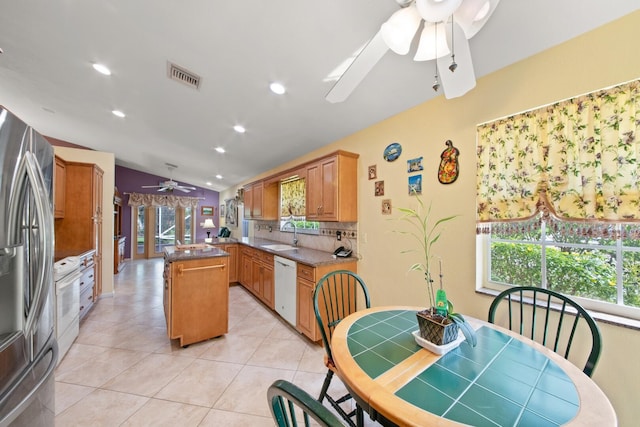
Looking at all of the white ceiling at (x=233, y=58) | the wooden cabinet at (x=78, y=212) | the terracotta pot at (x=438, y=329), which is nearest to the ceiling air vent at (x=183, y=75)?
the white ceiling at (x=233, y=58)

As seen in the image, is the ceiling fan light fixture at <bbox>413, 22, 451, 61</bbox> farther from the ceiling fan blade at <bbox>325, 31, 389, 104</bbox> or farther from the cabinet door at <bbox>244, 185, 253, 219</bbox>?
the cabinet door at <bbox>244, 185, 253, 219</bbox>

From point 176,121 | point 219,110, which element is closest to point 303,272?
point 219,110

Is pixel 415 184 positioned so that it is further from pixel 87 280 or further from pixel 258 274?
pixel 87 280

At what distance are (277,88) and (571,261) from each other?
252cm

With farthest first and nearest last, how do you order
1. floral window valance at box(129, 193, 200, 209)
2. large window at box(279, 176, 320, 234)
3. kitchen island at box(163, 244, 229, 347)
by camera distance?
floral window valance at box(129, 193, 200, 209), large window at box(279, 176, 320, 234), kitchen island at box(163, 244, 229, 347)

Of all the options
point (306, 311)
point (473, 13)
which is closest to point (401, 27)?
point (473, 13)

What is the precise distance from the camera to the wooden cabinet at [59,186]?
3.11m

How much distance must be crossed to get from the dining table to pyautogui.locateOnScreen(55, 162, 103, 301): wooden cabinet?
427cm

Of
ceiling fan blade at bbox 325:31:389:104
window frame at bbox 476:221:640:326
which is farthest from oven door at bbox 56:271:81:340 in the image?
window frame at bbox 476:221:640:326

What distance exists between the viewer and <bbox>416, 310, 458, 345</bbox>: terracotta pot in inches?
42.4

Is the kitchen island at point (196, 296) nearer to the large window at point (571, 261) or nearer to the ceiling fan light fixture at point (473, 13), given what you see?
the large window at point (571, 261)

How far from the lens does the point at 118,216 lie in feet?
22.4

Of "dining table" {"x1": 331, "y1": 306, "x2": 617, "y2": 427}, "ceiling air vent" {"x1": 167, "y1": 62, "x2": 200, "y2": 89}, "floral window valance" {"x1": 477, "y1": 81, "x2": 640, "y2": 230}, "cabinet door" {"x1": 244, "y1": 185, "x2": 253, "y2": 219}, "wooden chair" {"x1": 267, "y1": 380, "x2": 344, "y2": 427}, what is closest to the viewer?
"wooden chair" {"x1": 267, "y1": 380, "x2": 344, "y2": 427}

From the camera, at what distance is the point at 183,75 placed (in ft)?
7.18
